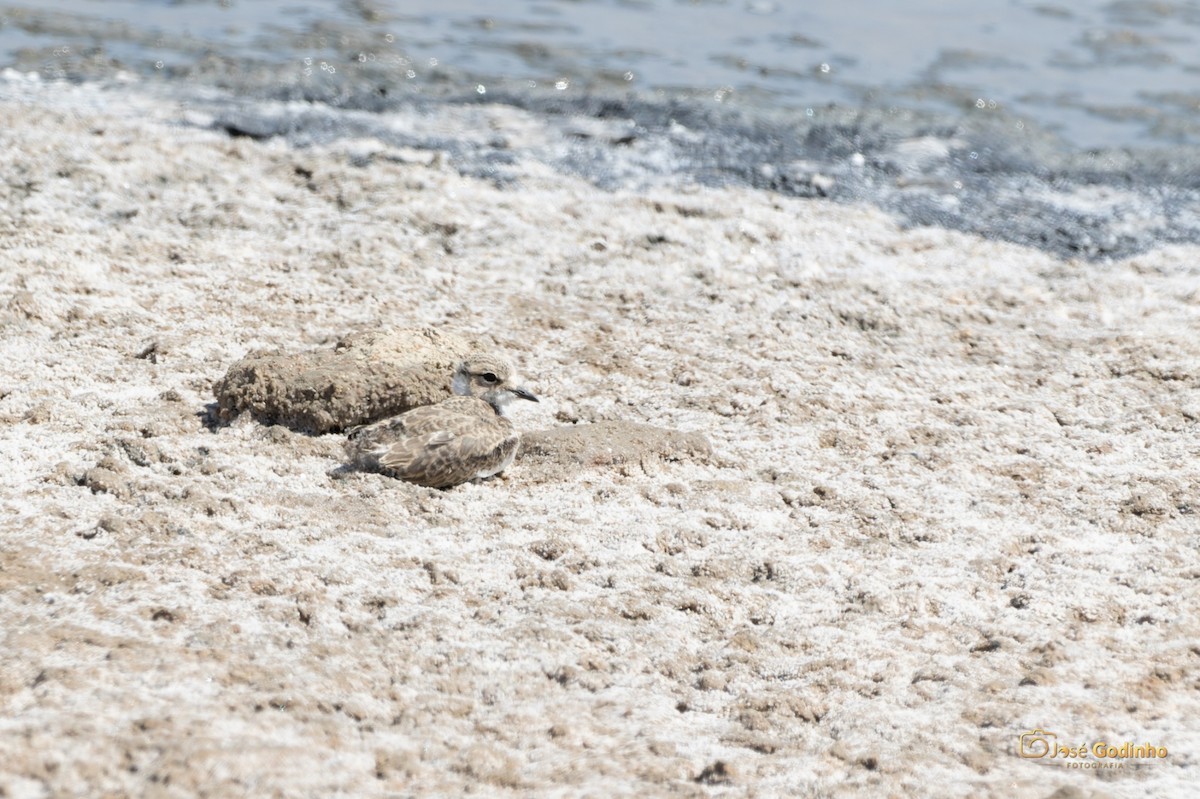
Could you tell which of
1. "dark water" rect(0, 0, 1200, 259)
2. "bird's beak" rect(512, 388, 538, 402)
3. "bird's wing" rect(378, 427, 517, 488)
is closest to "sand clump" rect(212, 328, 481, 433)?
"bird's beak" rect(512, 388, 538, 402)

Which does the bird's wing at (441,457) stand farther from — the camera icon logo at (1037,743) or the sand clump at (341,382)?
the camera icon logo at (1037,743)

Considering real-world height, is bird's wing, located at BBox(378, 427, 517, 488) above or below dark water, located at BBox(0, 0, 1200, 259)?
below

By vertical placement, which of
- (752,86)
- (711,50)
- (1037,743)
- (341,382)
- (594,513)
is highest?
(711,50)

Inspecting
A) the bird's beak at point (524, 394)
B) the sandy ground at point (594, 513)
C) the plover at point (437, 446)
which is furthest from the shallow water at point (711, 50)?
the plover at point (437, 446)

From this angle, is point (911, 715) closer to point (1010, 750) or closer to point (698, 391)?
point (1010, 750)

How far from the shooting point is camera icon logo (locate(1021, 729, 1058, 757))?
4.06 meters

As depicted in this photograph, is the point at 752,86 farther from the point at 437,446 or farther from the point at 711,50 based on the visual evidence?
the point at 437,446

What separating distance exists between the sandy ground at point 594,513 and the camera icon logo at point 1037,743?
0.11 feet

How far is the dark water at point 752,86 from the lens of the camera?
390 inches

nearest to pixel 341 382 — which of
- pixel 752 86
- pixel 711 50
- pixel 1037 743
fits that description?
pixel 1037 743

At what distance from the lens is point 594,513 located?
17.7 feet

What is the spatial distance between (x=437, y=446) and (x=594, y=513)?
0.71 meters

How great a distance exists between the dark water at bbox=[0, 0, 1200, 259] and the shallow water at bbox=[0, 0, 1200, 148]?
0.12 feet

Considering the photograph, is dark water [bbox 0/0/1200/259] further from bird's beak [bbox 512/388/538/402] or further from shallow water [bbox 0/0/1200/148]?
bird's beak [bbox 512/388/538/402]
